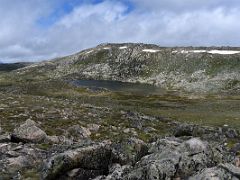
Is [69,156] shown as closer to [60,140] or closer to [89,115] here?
[60,140]

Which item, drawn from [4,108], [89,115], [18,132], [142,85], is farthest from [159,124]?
[142,85]

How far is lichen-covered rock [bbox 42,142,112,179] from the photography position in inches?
Answer: 1015

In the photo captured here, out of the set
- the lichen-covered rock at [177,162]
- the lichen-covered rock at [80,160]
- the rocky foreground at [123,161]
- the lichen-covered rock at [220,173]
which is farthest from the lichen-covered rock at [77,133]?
the lichen-covered rock at [220,173]

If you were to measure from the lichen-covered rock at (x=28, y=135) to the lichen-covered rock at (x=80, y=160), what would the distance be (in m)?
12.9

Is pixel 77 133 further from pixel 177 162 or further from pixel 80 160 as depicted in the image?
pixel 177 162

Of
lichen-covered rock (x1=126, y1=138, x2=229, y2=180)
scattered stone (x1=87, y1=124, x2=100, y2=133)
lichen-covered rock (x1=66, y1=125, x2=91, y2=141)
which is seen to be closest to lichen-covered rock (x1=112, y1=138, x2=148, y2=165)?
lichen-covered rock (x1=126, y1=138, x2=229, y2=180)

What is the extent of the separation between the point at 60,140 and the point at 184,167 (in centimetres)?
2315

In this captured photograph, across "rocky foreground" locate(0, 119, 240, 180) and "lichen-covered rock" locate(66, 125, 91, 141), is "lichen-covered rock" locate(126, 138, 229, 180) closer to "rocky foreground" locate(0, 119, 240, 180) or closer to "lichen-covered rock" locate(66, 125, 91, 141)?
"rocky foreground" locate(0, 119, 240, 180)

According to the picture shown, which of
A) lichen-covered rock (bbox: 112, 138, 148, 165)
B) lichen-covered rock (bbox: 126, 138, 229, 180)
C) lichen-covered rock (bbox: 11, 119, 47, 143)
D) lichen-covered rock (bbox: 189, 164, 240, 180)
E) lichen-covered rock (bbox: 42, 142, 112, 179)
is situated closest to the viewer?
lichen-covered rock (bbox: 189, 164, 240, 180)

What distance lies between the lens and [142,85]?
643 ft

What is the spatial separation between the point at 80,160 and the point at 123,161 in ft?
8.86

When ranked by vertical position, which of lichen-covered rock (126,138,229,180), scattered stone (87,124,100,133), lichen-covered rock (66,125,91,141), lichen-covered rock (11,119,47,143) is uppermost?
lichen-covered rock (126,138,229,180)

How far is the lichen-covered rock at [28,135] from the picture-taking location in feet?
127

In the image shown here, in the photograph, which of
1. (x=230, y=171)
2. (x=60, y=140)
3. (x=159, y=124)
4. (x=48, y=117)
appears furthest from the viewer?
(x=159, y=124)
